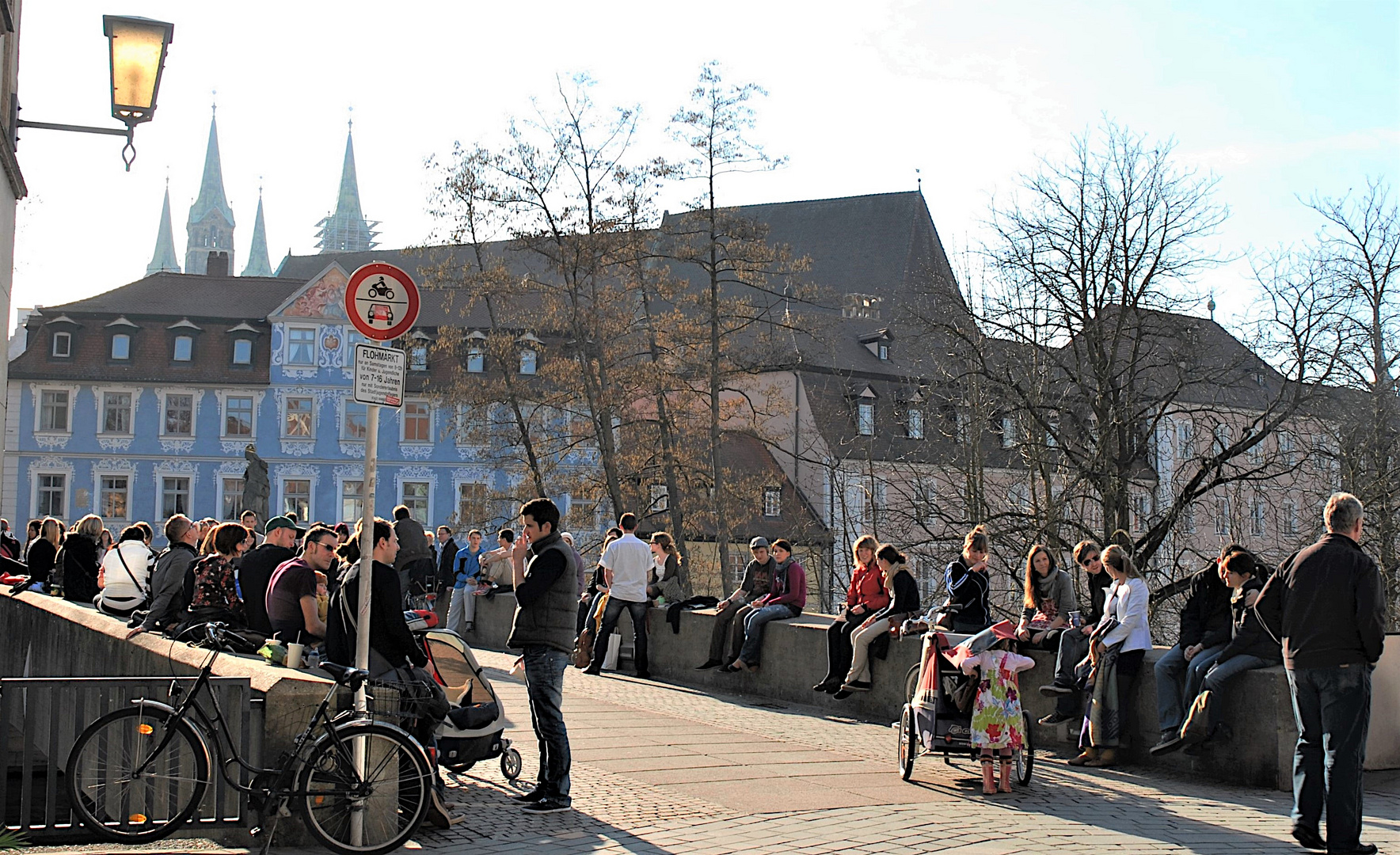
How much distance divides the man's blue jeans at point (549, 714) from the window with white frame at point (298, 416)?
5074cm

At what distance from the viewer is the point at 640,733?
11.7 m

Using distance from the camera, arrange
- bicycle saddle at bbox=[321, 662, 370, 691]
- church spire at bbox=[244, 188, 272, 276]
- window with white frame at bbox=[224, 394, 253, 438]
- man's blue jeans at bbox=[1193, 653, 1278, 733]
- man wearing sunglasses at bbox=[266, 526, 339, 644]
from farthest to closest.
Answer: church spire at bbox=[244, 188, 272, 276] < window with white frame at bbox=[224, 394, 253, 438] < man's blue jeans at bbox=[1193, 653, 1278, 733] < man wearing sunglasses at bbox=[266, 526, 339, 644] < bicycle saddle at bbox=[321, 662, 370, 691]

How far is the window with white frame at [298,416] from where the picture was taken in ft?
188

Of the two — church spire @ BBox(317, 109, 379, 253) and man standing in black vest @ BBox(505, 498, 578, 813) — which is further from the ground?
church spire @ BBox(317, 109, 379, 253)

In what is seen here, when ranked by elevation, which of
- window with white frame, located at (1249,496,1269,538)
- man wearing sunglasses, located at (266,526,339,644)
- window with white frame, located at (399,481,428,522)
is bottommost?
man wearing sunglasses, located at (266,526,339,644)

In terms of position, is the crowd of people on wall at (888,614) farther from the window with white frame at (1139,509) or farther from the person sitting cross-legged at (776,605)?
the window with white frame at (1139,509)

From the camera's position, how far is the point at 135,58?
962 centimetres

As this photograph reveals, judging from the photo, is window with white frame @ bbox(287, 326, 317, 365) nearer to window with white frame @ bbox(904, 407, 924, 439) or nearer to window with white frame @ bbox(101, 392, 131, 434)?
window with white frame @ bbox(101, 392, 131, 434)

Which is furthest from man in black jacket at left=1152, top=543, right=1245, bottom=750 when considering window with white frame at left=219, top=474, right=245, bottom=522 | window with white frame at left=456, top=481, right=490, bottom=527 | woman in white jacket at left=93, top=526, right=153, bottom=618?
window with white frame at left=219, top=474, right=245, bottom=522

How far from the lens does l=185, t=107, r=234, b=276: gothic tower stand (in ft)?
504

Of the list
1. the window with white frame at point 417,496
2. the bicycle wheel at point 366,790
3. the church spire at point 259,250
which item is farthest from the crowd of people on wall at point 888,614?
the church spire at point 259,250

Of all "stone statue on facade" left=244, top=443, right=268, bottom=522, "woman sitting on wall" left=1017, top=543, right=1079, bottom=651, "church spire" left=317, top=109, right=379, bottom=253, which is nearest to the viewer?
"woman sitting on wall" left=1017, top=543, right=1079, bottom=651

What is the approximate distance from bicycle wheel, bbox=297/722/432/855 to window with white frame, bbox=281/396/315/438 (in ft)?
171

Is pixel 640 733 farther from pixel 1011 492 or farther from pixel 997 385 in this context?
pixel 1011 492
